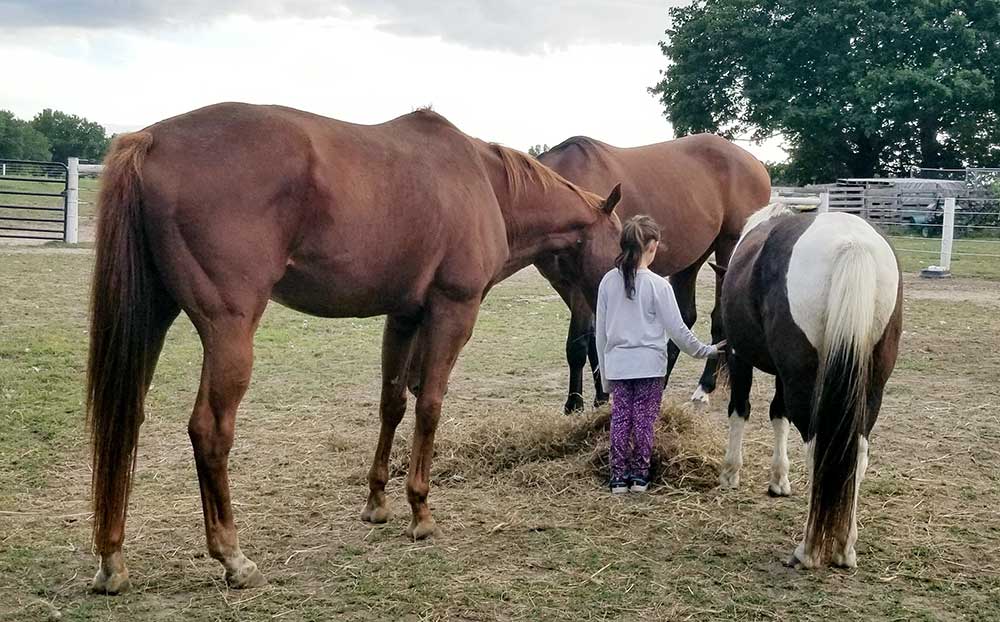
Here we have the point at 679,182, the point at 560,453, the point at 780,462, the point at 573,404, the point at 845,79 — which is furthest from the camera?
the point at 845,79

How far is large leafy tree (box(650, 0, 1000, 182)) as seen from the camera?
28.5 m

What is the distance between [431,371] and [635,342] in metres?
1.21

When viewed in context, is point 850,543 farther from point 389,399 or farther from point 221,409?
point 221,409

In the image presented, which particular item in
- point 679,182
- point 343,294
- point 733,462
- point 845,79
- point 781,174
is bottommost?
point 733,462

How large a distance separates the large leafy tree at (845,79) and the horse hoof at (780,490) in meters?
27.3

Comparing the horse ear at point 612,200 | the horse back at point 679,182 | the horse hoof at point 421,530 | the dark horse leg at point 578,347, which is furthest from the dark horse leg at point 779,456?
the horse back at point 679,182

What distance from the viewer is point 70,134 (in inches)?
1902

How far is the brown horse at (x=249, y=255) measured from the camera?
3088mm

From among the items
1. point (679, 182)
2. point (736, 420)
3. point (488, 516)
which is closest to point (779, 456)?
point (736, 420)

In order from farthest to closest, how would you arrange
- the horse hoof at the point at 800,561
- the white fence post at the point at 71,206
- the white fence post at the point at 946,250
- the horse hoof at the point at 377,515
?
the white fence post at the point at 71,206, the white fence post at the point at 946,250, the horse hoof at the point at 377,515, the horse hoof at the point at 800,561

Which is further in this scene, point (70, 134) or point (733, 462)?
point (70, 134)

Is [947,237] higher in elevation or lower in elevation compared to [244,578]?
higher

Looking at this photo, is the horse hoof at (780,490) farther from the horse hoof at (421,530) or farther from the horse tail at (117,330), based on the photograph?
the horse tail at (117,330)

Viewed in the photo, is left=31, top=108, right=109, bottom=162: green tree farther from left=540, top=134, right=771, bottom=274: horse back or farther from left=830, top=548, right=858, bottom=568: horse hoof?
left=830, top=548, right=858, bottom=568: horse hoof
